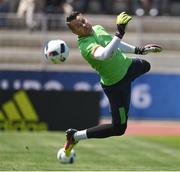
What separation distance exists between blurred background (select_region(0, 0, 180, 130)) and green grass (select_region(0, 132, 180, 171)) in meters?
1.24

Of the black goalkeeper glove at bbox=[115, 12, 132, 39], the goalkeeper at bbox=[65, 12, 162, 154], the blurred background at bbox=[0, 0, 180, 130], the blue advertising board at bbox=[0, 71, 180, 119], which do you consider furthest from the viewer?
the blue advertising board at bbox=[0, 71, 180, 119]

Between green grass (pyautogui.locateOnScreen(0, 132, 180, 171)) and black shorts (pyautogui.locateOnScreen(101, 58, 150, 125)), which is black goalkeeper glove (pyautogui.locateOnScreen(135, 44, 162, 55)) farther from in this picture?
green grass (pyautogui.locateOnScreen(0, 132, 180, 171))

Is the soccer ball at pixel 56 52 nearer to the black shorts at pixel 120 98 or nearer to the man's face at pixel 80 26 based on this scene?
the man's face at pixel 80 26

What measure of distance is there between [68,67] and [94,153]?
35.2ft

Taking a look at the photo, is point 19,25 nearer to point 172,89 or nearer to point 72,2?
point 72,2

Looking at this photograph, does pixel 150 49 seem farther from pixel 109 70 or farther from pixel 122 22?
pixel 122 22

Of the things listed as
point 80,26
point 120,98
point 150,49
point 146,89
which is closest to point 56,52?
point 80,26

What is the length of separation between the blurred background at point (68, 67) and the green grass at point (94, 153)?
124cm

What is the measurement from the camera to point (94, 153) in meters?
14.4

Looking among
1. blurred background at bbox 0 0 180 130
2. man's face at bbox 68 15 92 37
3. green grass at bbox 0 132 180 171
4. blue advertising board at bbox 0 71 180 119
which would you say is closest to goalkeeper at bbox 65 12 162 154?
man's face at bbox 68 15 92 37

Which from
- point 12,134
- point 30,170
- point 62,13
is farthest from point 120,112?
point 62,13

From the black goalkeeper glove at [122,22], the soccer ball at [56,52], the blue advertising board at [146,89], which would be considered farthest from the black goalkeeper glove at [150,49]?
the blue advertising board at [146,89]

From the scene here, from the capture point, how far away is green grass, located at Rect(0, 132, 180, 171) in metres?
12.2

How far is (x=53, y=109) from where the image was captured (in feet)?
65.6
